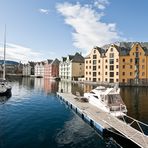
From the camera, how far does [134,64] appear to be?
10544 centimetres

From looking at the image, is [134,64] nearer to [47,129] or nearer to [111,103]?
[111,103]

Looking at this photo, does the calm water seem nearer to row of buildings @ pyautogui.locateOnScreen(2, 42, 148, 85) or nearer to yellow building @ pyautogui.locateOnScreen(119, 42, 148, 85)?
row of buildings @ pyautogui.locateOnScreen(2, 42, 148, 85)

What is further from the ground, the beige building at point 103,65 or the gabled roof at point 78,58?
the gabled roof at point 78,58

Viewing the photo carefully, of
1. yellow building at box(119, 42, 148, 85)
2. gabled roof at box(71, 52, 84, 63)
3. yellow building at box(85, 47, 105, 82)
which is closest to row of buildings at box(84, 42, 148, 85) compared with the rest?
yellow building at box(119, 42, 148, 85)

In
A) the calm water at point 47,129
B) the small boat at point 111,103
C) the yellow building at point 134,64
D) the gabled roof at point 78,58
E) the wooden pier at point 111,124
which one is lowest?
the calm water at point 47,129

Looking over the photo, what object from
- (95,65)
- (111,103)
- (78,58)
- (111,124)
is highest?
(78,58)

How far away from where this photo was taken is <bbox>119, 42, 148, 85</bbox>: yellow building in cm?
10469

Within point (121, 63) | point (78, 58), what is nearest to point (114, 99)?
point (121, 63)

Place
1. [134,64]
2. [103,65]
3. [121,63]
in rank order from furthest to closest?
[103,65]
[134,64]
[121,63]

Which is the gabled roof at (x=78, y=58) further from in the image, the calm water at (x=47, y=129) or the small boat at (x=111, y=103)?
the small boat at (x=111, y=103)

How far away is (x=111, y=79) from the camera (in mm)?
107125

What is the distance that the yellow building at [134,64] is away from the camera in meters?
105

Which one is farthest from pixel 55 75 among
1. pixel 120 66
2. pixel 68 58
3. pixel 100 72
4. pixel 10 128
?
pixel 10 128

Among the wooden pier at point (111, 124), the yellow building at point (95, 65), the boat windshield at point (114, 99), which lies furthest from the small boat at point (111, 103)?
the yellow building at point (95, 65)
